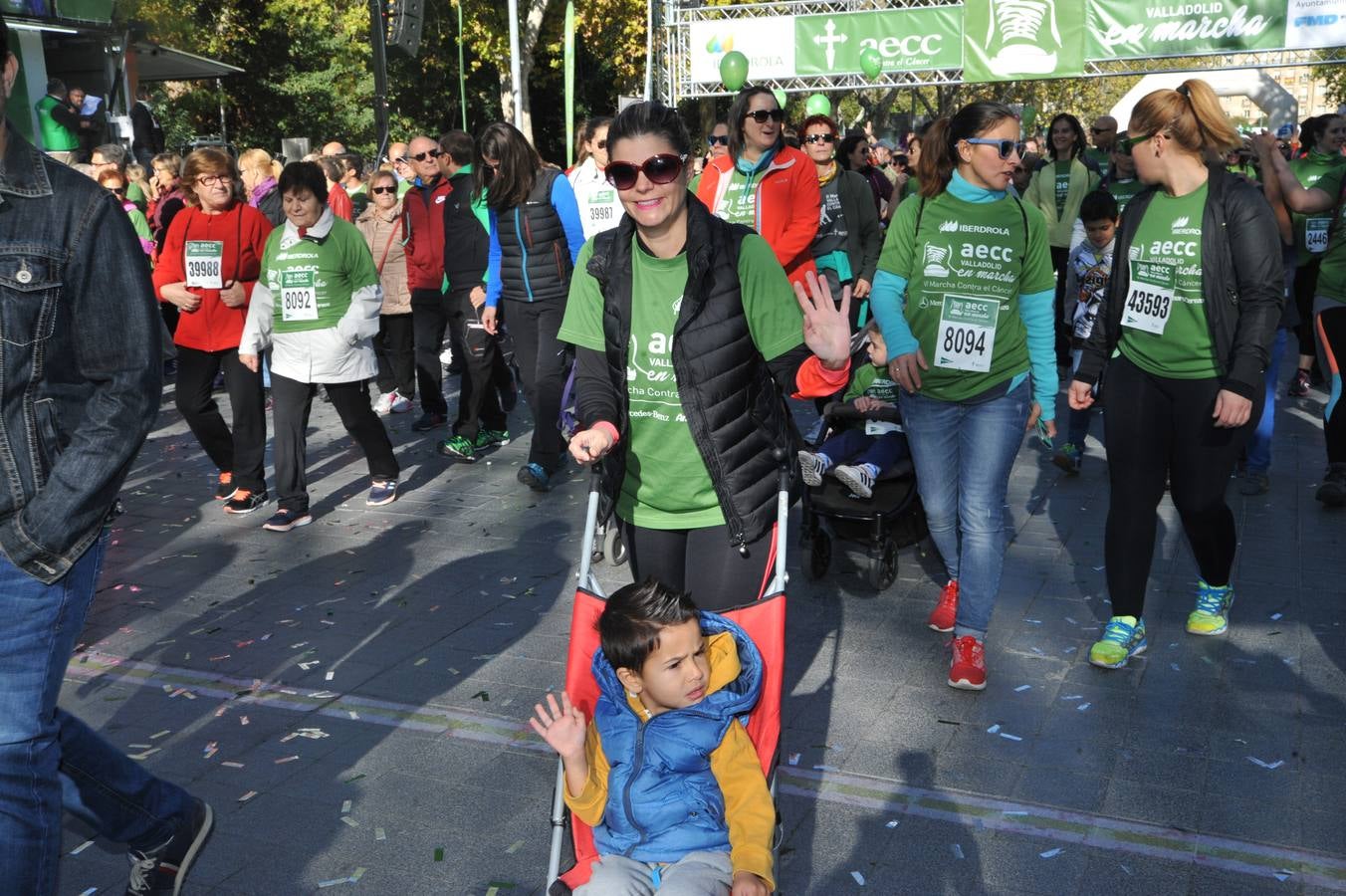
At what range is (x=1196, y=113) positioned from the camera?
4.76m

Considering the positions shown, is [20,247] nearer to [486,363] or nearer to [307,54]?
[486,363]

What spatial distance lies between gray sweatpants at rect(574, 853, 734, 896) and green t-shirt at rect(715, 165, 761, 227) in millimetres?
4878

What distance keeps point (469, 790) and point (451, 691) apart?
2.94ft

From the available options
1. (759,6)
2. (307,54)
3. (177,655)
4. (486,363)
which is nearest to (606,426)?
(177,655)

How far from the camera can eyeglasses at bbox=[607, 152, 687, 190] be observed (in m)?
3.61

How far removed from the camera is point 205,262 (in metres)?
7.85

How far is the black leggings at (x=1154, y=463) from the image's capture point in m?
5.04

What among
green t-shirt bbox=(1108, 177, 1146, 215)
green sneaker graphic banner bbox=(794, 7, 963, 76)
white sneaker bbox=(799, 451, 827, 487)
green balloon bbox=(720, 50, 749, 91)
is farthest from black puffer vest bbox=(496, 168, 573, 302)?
green sneaker graphic banner bbox=(794, 7, 963, 76)

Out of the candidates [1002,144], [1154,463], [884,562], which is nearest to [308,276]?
[884,562]

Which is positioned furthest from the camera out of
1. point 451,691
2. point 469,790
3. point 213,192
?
point 213,192

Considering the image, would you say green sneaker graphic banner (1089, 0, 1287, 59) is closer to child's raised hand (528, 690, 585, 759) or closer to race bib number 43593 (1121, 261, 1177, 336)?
race bib number 43593 (1121, 261, 1177, 336)

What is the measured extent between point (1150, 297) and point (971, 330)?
0.73m

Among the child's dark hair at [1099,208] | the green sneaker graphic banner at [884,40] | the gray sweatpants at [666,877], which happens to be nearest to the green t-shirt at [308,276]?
the child's dark hair at [1099,208]

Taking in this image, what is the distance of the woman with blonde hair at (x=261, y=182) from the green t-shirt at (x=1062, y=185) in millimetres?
6917
